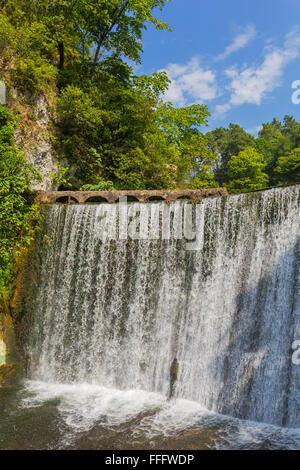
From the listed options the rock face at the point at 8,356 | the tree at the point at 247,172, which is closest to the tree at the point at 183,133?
the rock face at the point at 8,356

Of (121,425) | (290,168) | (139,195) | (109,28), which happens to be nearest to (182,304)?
(121,425)

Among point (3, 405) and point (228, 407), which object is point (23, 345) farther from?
point (228, 407)

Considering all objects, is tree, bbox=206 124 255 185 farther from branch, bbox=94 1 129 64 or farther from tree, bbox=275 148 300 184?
branch, bbox=94 1 129 64

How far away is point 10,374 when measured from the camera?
27.1 feet

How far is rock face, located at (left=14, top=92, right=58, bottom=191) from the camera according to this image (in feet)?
37.7

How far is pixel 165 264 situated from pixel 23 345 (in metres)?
4.77

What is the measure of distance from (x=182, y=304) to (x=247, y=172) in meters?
25.3

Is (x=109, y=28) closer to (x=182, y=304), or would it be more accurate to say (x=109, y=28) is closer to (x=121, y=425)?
(x=182, y=304)

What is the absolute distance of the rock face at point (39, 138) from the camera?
1148cm

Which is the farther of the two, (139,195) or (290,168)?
(290,168)

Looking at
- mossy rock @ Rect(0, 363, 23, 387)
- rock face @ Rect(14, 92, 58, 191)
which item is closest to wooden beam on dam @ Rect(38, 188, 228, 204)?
rock face @ Rect(14, 92, 58, 191)

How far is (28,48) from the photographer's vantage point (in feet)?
37.8

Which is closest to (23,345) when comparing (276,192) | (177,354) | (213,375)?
(177,354)

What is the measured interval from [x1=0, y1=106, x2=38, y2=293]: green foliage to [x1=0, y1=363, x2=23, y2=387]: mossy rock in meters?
2.13
